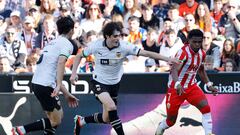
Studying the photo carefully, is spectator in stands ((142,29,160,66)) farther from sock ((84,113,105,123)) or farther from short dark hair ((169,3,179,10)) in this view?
sock ((84,113,105,123))

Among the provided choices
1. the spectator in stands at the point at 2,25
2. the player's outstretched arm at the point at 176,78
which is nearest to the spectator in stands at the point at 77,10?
the spectator in stands at the point at 2,25

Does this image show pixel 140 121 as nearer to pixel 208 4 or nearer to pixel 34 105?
pixel 34 105

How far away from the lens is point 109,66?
11.6 meters

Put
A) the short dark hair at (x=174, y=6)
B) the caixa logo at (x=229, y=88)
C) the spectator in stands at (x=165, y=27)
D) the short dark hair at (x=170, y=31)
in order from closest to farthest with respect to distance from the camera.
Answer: the caixa logo at (x=229, y=88), the short dark hair at (x=170, y=31), the spectator in stands at (x=165, y=27), the short dark hair at (x=174, y=6)

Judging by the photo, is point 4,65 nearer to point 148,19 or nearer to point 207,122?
point 148,19

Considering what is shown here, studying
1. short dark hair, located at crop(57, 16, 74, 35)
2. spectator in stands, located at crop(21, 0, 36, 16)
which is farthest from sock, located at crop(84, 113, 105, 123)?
spectator in stands, located at crop(21, 0, 36, 16)

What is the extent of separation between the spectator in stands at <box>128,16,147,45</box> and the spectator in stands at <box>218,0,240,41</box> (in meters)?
1.57

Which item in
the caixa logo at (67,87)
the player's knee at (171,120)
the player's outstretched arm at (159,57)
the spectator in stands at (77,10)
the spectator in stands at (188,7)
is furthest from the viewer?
the spectator in stands at (77,10)

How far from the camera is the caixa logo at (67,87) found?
12.7 m

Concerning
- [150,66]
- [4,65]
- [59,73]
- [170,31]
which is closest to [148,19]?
[170,31]

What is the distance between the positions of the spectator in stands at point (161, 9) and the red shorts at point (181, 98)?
439cm

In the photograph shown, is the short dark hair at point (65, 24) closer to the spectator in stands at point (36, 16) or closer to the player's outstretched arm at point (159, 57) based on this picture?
the player's outstretched arm at point (159, 57)

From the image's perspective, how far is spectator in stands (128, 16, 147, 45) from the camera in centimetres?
1539

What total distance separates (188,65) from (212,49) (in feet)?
8.77
